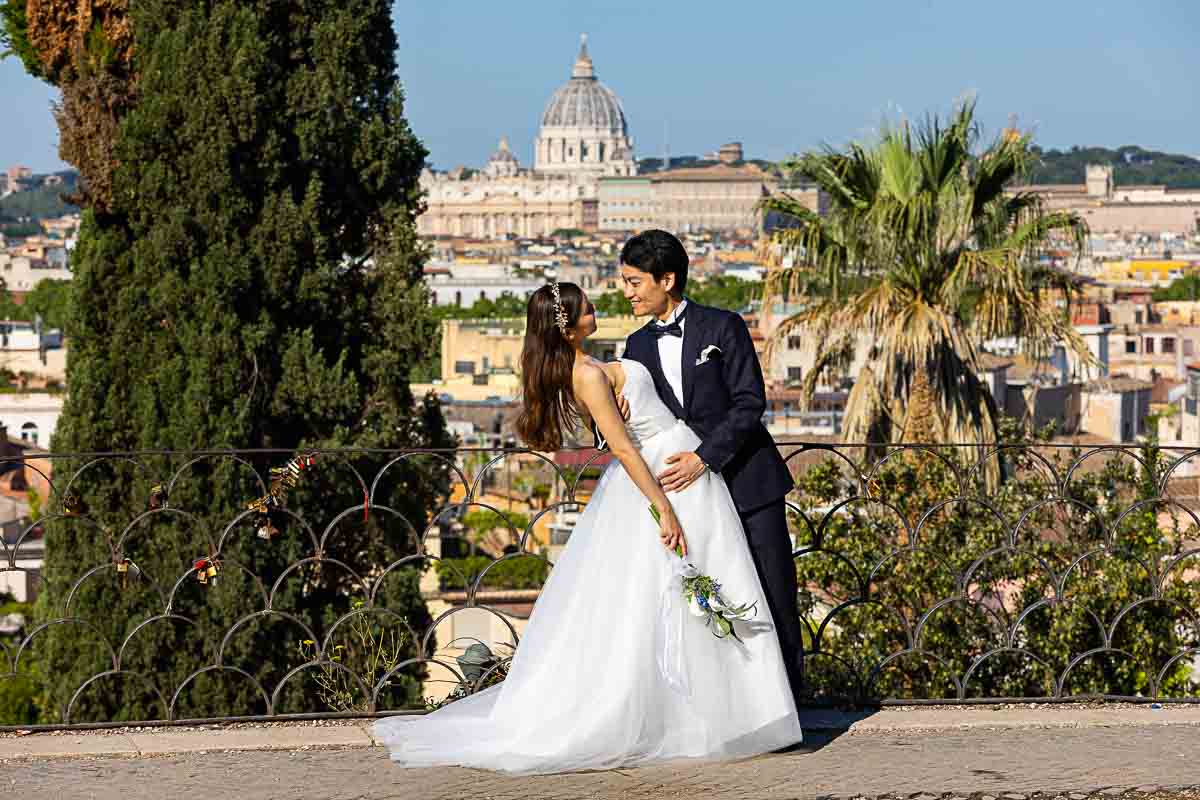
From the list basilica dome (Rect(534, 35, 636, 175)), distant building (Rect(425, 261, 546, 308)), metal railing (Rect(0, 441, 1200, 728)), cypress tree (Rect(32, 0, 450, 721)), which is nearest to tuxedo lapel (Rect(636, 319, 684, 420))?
metal railing (Rect(0, 441, 1200, 728))

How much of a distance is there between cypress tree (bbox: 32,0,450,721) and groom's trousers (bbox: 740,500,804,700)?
5.39m

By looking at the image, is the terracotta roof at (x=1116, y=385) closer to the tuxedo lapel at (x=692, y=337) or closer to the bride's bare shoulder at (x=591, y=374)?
the tuxedo lapel at (x=692, y=337)

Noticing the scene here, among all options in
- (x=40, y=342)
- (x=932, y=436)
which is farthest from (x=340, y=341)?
(x=40, y=342)

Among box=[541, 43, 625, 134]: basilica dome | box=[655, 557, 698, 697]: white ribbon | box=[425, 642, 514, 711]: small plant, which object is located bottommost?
box=[425, 642, 514, 711]: small plant

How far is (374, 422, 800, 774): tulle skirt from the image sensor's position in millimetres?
4102

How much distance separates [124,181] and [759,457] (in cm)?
676

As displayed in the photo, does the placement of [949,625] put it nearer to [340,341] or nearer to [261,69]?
[340,341]

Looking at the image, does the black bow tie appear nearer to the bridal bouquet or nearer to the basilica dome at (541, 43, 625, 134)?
the bridal bouquet

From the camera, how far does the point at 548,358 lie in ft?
13.3

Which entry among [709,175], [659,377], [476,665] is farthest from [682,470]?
[709,175]

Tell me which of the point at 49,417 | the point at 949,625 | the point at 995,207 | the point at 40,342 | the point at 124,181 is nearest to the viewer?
the point at 949,625

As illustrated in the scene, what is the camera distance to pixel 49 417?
48844mm

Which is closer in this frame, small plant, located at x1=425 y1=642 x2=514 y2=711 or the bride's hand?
the bride's hand

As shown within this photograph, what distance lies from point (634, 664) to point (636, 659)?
0.04 feet
